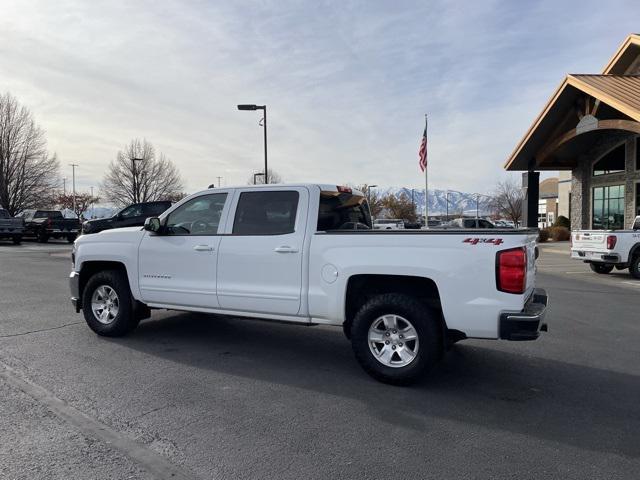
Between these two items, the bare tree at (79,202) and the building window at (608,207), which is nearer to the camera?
the building window at (608,207)

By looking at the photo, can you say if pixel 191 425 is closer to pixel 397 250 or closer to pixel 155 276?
pixel 397 250

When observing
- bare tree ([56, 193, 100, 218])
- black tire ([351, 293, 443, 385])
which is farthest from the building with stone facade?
bare tree ([56, 193, 100, 218])

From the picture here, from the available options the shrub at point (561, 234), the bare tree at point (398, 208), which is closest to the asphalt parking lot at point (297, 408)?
the shrub at point (561, 234)

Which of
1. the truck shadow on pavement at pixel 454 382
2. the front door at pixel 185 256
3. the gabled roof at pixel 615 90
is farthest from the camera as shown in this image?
the gabled roof at pixel 615 90

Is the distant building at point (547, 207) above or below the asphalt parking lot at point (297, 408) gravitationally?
above

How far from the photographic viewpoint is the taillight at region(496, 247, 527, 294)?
438cm

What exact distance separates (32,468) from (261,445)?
1.44 metres

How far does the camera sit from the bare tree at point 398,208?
3506 inches

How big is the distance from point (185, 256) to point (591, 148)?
84.2 ft

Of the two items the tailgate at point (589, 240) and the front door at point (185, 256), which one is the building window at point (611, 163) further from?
the front door at point (185, 256)

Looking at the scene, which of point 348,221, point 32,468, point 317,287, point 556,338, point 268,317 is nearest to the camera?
point 32,468

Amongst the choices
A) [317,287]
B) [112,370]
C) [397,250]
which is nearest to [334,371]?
[317,287]

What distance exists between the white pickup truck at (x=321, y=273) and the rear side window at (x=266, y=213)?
0.01 m

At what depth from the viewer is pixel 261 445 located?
359 cm
